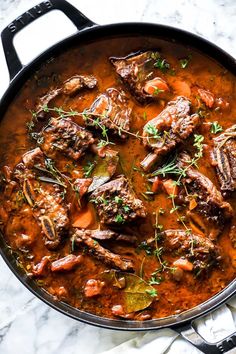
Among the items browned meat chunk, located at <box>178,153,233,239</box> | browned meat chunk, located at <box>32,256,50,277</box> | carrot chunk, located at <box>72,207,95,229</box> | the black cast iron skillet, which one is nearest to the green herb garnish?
browned meat chunk, located at <box>178,153,233,239</box>

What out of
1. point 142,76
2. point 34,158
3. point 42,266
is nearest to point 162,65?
point 142,76

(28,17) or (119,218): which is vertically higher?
(28,17)

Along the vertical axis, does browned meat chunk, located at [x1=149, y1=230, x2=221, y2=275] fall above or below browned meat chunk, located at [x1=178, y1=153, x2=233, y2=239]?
below

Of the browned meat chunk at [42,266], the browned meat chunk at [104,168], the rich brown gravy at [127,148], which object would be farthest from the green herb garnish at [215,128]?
the browned meat chunk at [42,266]

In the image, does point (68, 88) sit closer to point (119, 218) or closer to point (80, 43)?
point (80, 43)

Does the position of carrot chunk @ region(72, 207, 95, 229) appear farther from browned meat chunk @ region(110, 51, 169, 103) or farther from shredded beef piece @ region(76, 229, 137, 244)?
browned meat chunk @ region(110, 51, 169, 103)

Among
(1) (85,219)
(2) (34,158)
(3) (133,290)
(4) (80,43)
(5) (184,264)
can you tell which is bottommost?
(3) (133,290)

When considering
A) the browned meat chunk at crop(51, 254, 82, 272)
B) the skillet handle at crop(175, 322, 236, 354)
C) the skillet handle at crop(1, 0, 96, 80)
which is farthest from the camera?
the browned meat chunk at crop(51, 254, 82, 272)
